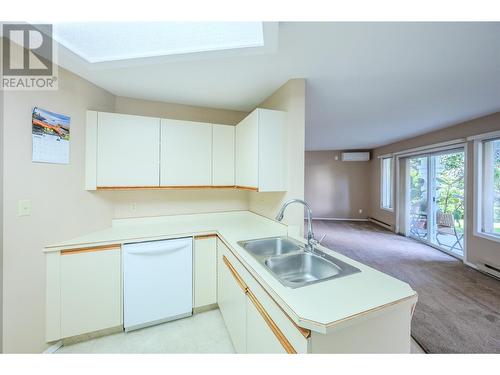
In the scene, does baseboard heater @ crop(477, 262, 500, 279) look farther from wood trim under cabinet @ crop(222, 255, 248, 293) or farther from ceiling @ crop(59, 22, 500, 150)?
wood trim under cabinet @ crop(222, 255, 248, 293)

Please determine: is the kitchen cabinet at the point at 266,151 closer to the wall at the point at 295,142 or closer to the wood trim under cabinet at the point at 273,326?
the wall at the point at 295,142

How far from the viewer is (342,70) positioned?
1.71m

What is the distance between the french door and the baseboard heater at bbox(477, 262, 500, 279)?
536 millimetres

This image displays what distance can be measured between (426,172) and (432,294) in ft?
9.75

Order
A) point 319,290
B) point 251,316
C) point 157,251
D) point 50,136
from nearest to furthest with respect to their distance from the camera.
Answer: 1. point 319,290
2. point 251,316
3. point 50,136
4. point 157,251

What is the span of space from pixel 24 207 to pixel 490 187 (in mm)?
5559

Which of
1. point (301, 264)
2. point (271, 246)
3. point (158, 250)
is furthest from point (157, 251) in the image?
point (301, 264)

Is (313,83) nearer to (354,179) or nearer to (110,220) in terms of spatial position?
(110,220)

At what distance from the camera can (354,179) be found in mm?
6574

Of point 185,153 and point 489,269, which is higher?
point 185,153

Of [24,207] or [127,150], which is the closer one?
[24,207]

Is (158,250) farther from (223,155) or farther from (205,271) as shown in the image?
(223,155)

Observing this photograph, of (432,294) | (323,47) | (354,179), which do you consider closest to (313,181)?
(354,179)

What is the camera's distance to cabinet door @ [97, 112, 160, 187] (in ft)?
6.10
